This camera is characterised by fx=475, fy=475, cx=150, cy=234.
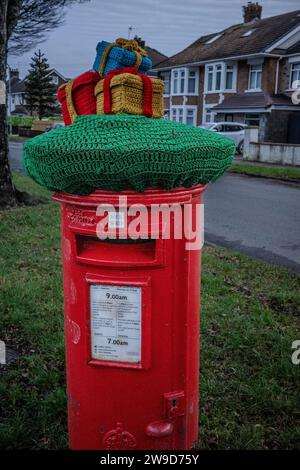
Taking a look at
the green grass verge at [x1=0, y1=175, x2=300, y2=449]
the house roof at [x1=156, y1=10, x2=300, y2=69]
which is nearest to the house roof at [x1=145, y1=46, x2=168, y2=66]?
the house roof at [x1=156, y1=10, x2=300, y2=69]

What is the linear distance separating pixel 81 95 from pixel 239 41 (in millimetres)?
32900

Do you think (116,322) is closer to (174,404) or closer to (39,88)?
(174,404)

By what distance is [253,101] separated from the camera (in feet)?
93.7

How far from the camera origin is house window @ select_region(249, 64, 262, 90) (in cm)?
2986

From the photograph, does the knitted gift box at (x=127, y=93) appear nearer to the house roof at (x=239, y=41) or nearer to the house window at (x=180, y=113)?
the house roof at (x=239, y=41)

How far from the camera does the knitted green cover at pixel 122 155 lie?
1.66 m

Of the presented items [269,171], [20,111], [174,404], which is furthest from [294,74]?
[20,111]

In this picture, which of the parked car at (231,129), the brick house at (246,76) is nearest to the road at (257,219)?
the parked car at (231,129)

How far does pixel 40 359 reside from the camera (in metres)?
3.40

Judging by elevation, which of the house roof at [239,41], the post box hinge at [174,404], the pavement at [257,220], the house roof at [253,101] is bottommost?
the pavement at [257,220]

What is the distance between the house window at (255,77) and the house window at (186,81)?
5861 millimetres

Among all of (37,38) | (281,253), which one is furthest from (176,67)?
(281,253)

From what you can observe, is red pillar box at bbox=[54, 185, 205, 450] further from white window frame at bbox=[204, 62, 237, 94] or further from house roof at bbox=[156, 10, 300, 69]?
white window frame at bbox=[204, 62, 237, 94]

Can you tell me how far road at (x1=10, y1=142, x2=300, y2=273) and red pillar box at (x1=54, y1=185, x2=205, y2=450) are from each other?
13.5 ft
